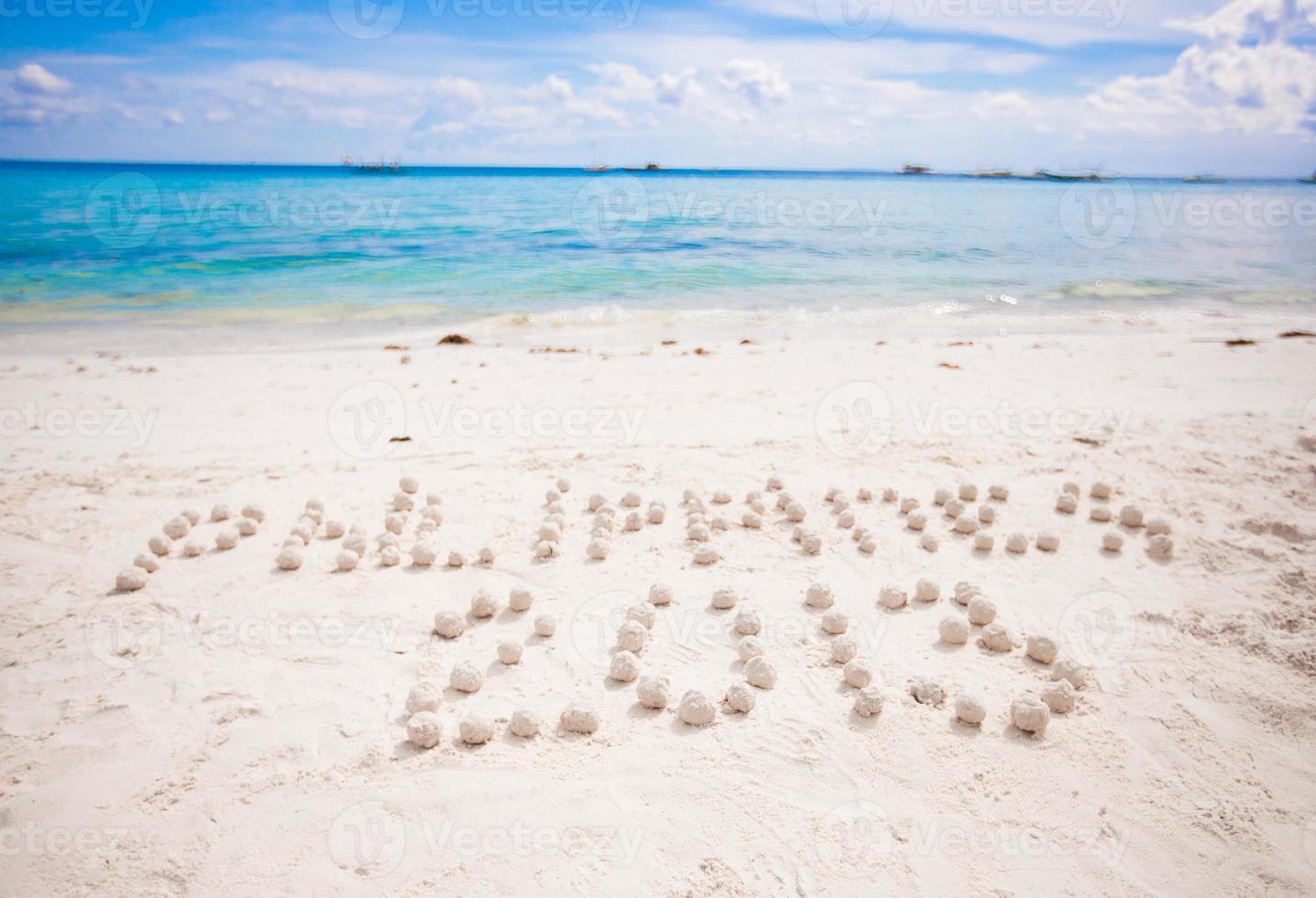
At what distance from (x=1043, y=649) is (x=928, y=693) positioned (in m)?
0.69

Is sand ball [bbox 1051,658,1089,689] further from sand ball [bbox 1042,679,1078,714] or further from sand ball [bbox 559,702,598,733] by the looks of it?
sand ball [bbox 559,702,598,733]

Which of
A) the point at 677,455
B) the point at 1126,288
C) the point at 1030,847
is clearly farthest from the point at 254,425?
the point at 1126,288

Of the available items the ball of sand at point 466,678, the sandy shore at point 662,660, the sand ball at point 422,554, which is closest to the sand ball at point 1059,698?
the sandy shore at point 662,660

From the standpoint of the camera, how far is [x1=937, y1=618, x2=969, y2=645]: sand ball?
3348 millimetres

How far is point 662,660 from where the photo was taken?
3291 mm

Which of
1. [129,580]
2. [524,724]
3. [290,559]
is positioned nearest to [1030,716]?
[524,724]

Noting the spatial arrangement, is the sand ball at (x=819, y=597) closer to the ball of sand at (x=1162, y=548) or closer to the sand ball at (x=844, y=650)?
the sand ball at (x=844, y=650)

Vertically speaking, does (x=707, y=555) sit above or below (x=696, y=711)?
above

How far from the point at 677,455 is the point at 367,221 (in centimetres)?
2507

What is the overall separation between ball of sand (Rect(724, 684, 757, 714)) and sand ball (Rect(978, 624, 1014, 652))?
1286 mm

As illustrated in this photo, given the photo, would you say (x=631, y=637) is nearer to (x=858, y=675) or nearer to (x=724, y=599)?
(x=724, y=599)

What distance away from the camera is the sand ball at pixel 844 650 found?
3199 mm

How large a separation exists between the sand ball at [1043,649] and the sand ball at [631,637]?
6.14 feet

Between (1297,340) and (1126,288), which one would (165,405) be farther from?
(1126,288)
